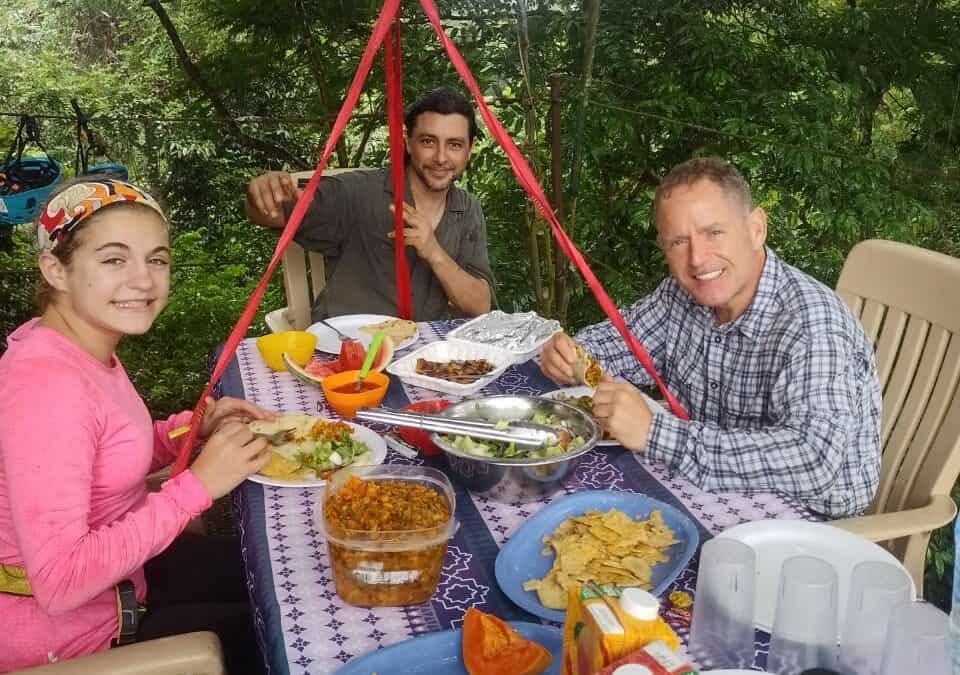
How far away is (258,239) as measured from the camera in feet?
18.9

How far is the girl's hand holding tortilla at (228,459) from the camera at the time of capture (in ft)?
5.11

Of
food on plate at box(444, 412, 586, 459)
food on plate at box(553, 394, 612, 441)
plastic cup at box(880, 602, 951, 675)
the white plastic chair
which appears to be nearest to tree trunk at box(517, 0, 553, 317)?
the white plastic chair

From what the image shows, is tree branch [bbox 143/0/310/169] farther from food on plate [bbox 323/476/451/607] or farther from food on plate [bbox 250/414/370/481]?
food on plate [bbox 323/476/451/607]

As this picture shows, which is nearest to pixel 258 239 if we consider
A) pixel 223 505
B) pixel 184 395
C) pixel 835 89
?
pixel 184 395

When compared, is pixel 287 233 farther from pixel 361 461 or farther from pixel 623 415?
pixel 623 415

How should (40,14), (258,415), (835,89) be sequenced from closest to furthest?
(258,415) → (835,89) → (40,14)

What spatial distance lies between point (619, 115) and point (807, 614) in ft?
12.3

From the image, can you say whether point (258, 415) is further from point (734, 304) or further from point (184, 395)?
point (184, 395)

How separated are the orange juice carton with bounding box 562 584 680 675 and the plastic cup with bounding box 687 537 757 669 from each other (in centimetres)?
21

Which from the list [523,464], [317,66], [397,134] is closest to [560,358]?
[523,464]

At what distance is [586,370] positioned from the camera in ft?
6.88

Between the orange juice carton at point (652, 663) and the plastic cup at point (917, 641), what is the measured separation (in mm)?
291

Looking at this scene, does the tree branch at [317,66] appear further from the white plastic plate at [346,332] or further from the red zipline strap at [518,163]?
the red zipline strap at [518,163]

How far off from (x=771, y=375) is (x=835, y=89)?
2943 mm
